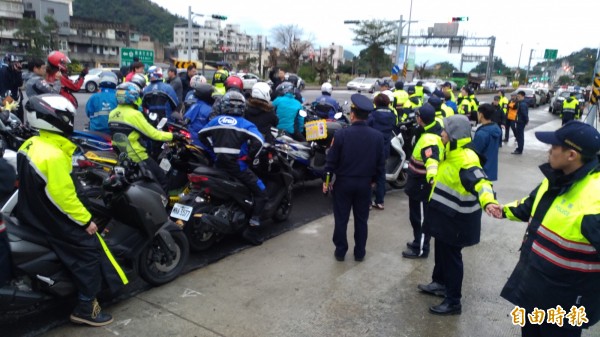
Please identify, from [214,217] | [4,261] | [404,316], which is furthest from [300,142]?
[4,261]

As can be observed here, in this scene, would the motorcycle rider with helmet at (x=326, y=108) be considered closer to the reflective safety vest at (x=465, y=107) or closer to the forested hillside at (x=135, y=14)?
the reflective safety vest at (x=465, y=107)

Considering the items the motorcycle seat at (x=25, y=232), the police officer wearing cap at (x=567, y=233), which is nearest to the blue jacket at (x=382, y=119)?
the police officer wearing cap at (x=567, y=233)

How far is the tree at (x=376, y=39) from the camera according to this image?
58844 mm

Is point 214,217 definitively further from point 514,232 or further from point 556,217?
point 514,232

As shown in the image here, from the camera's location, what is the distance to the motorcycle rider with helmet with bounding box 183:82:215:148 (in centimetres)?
613

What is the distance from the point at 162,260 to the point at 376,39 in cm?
5976

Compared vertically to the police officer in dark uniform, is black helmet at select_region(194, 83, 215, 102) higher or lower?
higher

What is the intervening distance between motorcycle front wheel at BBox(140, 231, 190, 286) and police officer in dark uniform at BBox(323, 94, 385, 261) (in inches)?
65.4

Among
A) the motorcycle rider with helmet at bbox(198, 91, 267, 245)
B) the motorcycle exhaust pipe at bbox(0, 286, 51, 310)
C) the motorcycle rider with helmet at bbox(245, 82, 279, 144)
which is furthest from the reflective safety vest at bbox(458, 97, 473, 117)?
the motorcycle exhaust pipe at bbox(0, 286, 51, 310)

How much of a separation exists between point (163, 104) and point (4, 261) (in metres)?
4.59

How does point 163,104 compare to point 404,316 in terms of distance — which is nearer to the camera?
point 404,316

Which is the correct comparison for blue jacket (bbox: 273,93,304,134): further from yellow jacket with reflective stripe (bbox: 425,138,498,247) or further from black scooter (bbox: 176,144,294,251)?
yellow jacket with reflective stripe (bbox: 425,138,498,247)

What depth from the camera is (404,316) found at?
3.83m

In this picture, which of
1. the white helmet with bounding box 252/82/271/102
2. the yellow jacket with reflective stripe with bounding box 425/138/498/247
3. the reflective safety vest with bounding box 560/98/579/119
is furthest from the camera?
the reflective safety vest with bounding box 560/98/579/119
